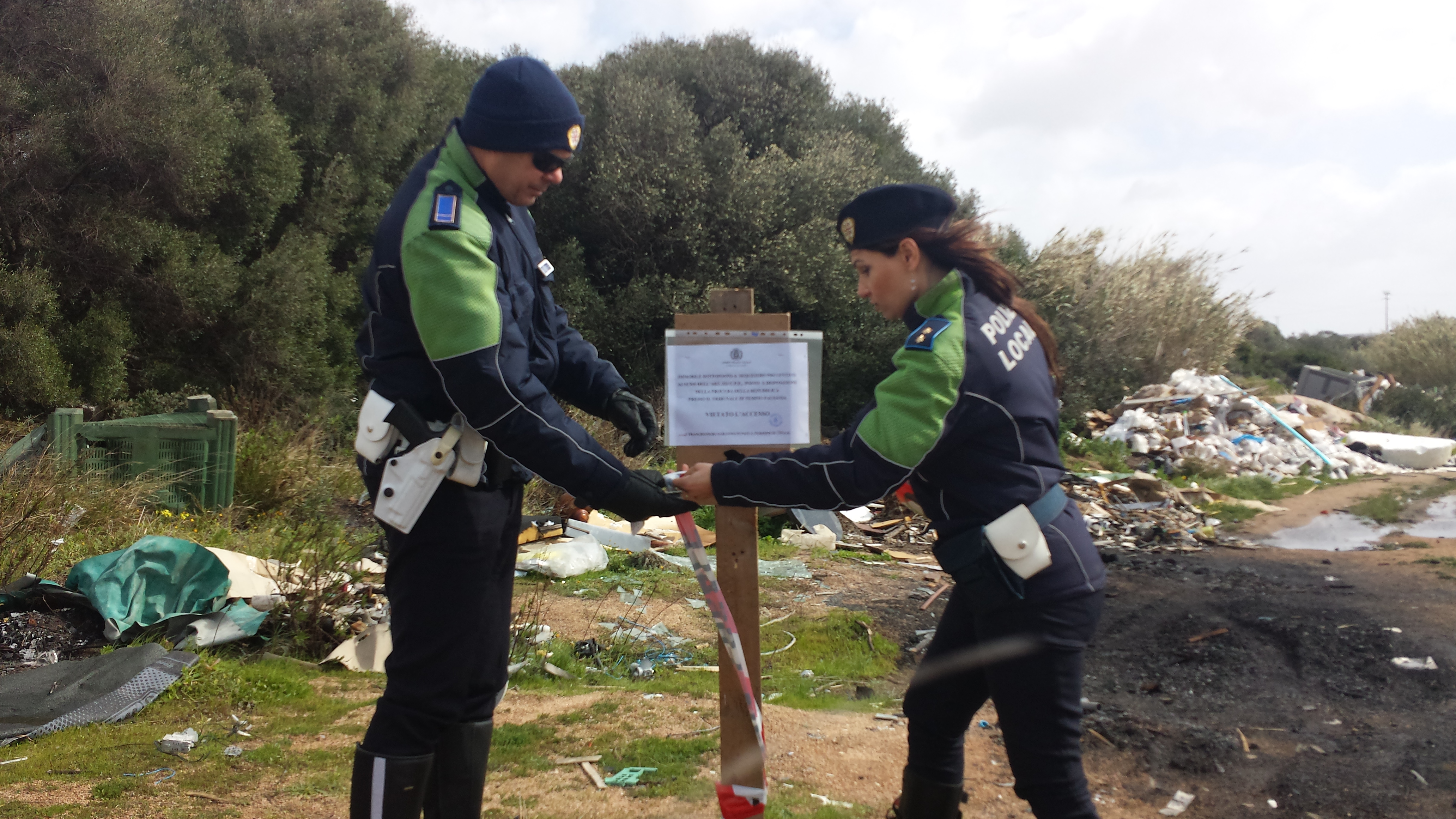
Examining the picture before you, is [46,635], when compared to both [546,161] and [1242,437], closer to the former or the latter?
[546,161]

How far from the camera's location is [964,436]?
233 cm

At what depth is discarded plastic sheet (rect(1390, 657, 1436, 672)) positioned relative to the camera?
559 centimetres

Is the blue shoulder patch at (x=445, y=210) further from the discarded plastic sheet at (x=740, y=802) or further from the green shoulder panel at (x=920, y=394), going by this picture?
the discarded plastic sheet at (x=740, y=802)

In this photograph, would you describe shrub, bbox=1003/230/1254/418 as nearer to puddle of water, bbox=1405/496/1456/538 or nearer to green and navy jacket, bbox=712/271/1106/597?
puddle of water, bbox=1405/496/1456/538

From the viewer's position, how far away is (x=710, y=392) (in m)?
3.27

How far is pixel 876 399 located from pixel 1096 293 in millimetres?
19100

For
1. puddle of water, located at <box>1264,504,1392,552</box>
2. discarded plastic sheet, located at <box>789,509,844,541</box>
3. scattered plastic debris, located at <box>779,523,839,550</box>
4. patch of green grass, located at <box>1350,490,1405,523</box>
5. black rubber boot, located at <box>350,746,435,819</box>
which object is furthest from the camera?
patch of green grass, located at <box>1350,490,1405,523</box>

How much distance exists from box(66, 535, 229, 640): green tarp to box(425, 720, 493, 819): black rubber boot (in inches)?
122

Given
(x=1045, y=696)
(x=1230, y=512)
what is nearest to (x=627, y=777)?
(x=1045, y=696)

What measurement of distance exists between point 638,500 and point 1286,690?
4.52m

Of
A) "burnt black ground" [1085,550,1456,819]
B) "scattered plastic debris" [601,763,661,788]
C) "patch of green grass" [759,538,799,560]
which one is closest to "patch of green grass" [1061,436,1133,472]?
"burnt black ground" [1085,550,1456,819]

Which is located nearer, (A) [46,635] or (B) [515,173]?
(B) [515,173]

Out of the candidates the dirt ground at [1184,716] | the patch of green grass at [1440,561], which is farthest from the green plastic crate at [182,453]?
the patch of green grass at [1440,561]

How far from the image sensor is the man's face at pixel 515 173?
8.13 ft
